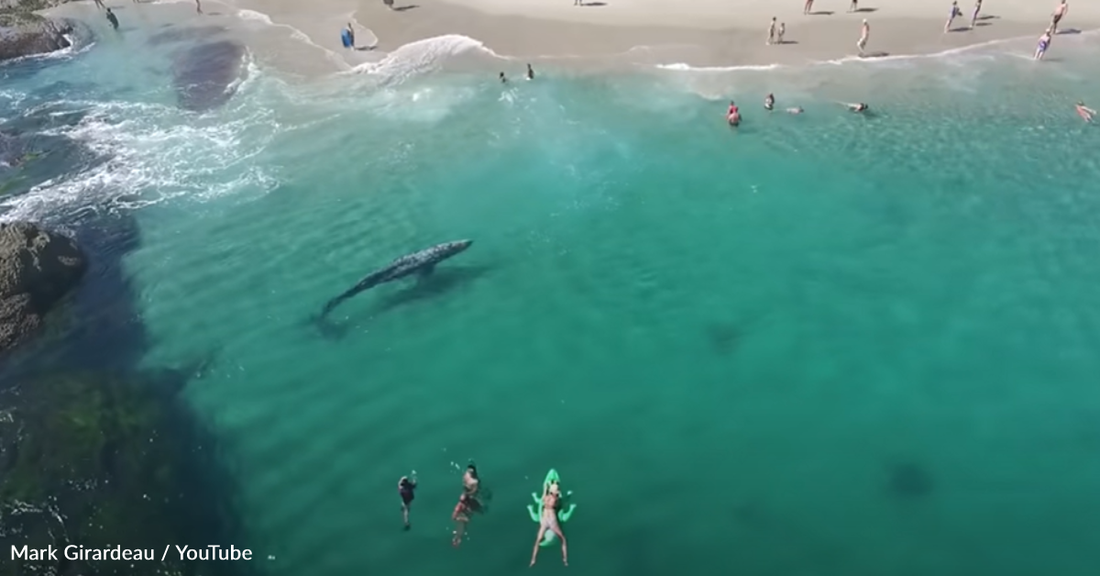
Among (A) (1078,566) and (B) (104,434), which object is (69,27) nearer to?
(B) (104,434)

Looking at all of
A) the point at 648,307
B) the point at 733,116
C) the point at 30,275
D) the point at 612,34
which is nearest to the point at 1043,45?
the point at 733,116

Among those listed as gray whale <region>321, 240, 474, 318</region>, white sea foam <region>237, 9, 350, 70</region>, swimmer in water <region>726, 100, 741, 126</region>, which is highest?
white sea foam <region>237, 9, 350, 70</region>

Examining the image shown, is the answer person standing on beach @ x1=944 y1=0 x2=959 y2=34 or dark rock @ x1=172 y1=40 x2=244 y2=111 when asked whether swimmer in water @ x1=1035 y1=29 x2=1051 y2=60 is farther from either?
dark rock @ x1=172 y1=40 x2=244 y2=111

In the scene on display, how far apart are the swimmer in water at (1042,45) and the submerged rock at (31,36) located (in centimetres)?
6672

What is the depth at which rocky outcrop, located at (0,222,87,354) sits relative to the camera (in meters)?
26.3

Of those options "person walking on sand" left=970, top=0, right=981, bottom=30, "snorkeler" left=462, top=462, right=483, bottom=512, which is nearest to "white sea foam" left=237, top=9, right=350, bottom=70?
"snorkeler" left=462, top=462, right=483, bottom=512

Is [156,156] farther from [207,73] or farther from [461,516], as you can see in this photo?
[461,516]

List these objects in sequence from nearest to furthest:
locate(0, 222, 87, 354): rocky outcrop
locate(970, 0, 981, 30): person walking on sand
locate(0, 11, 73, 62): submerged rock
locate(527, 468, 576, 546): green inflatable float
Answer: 1. locate(527, 468, 576, 546): green inflatable float
2. locate(0, 222, 87, 354): rocky outcrop
3. locate(970, 0, 981, 30): person walking on sand
4. locate(0, 11, 73, 62): submerged rock

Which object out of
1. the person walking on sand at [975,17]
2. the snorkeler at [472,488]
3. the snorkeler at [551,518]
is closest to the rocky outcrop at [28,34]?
the snorkeler at [472,488]

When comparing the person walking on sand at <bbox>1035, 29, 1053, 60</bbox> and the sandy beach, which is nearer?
the person walking on sand at <bbox>1035, 29, 1053, 60</bbox>

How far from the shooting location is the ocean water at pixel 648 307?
756 inches

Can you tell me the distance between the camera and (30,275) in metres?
27.6

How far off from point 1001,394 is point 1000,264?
23.3 feet

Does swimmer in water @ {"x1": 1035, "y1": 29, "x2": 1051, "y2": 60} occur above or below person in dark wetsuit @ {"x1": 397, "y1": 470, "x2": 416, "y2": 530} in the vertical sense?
above
